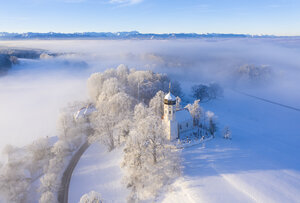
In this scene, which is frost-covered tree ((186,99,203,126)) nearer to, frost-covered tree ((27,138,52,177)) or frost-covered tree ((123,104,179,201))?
frost-covered tree ((123,104,179,201))

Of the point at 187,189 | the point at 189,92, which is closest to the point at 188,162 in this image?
the point at 187,189

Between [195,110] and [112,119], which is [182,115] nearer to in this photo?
[195,110]

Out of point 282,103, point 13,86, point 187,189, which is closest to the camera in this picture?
point 187,189

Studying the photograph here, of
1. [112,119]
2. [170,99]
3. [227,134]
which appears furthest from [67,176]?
[227,134]

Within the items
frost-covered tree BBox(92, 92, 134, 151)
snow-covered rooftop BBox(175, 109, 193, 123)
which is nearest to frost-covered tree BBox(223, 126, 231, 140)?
snow-covered rooftop BBox(175, 109, 193, 123)

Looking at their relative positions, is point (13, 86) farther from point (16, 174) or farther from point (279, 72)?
point (279, 72)

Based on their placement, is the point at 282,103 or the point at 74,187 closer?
the point at 74,187

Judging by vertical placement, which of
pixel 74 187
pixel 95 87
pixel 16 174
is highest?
pixel 95 87
